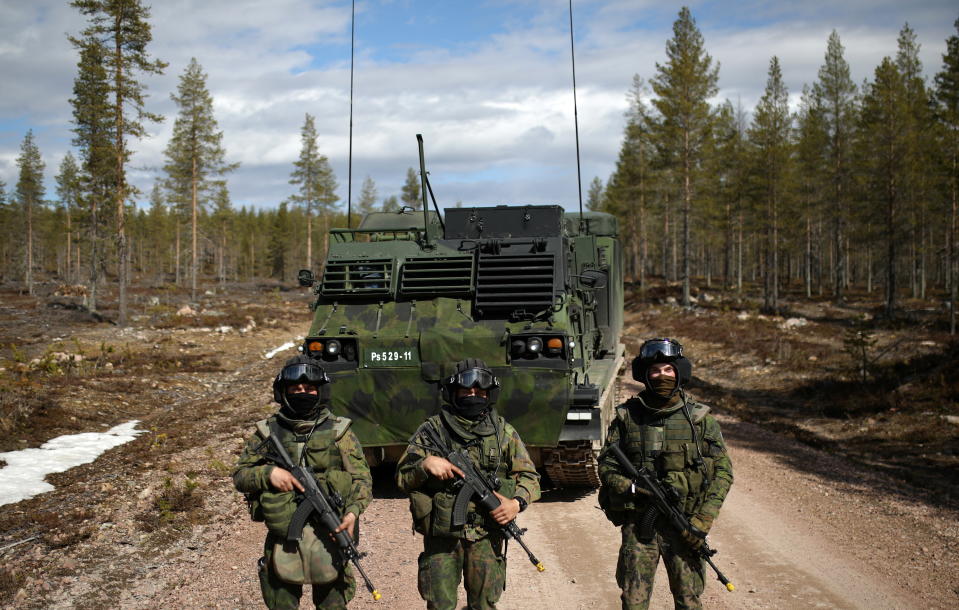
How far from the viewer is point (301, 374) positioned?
14.7 ft

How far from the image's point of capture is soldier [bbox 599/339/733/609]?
A: 471 cm

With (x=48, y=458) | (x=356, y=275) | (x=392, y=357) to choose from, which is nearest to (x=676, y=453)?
(x=392, y=357)

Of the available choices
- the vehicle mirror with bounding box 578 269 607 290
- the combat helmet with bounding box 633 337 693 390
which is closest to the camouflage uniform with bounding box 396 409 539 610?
the combat helmet with bounding box 633 337 693 390

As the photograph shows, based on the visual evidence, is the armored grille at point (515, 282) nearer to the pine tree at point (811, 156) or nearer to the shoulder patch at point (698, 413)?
the shoulder patch at point (698, 413)

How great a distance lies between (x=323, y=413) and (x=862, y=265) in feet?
252

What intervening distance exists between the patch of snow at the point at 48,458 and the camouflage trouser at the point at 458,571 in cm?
662

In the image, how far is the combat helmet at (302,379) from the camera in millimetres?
4477

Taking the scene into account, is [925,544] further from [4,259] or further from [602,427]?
[4,259]

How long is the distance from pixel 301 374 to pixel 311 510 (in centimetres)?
77

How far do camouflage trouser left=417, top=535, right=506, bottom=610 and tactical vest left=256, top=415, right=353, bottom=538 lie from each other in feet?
2.17

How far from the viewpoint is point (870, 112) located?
32.8 meters

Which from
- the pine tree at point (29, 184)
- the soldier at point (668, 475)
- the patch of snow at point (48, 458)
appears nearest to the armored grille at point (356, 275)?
the patch of snow at point (48, 458)

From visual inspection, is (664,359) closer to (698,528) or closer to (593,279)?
(698,528)

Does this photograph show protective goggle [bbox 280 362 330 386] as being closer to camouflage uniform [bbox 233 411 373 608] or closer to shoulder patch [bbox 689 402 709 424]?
camouflage uniform [bbox 233 411 373 608]
